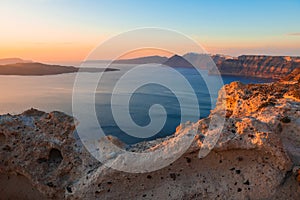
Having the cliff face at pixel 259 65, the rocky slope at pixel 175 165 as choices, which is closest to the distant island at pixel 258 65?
the cliff face at pixel 259 65

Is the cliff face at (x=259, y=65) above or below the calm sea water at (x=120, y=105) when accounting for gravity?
above

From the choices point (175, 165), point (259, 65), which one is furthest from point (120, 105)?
point (259, 65)

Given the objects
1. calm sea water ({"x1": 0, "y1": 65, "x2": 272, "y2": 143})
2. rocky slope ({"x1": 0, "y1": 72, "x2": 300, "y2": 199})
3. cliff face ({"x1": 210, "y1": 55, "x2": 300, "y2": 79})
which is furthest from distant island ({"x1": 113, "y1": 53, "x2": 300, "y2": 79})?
rocky slope ({"x1": 0, "y1": 72, "x2": 300, "y2": 199})

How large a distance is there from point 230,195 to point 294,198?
1405 millimetres

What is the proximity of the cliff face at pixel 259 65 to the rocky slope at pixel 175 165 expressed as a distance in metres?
80.3

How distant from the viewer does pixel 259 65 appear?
90.6 metres

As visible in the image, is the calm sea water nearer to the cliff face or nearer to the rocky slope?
the rocky slope

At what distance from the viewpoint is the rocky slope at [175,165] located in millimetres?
6660

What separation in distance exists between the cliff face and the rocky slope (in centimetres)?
8029

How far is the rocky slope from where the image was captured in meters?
6.66

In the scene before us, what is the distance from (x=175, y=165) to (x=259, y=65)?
3599 inches

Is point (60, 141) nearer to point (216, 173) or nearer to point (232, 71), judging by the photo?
point (216, 173)

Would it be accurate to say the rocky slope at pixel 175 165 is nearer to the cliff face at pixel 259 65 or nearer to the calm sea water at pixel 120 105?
the calm sea water at pixel 120 105

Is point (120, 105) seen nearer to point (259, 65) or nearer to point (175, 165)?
point (175, 165)
